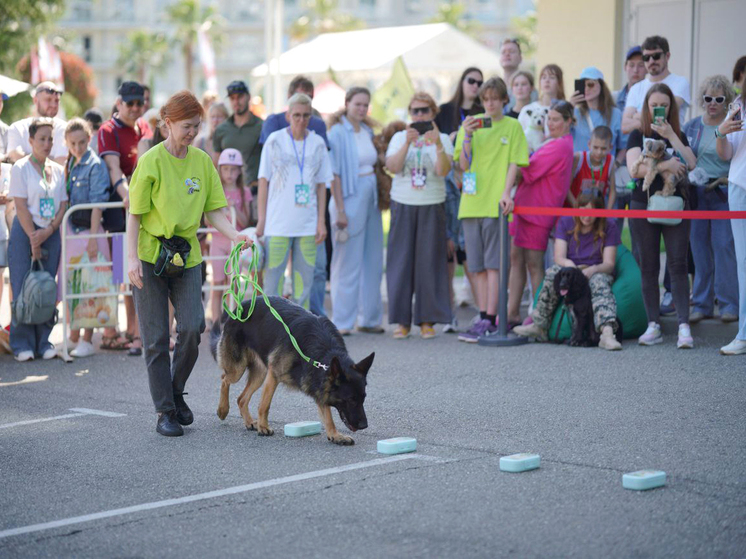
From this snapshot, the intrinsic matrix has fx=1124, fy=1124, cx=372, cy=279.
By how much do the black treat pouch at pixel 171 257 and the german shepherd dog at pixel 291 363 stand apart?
1.98ft

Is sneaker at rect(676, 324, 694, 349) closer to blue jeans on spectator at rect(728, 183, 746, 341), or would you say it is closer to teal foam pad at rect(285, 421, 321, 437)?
blue jeans on spectator at rect(728, 183, 746, 341)

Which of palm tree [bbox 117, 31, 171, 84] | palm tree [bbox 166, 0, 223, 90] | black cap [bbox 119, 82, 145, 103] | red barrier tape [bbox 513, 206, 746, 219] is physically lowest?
red barrier tape [bbox 513, 206, 746, 219]

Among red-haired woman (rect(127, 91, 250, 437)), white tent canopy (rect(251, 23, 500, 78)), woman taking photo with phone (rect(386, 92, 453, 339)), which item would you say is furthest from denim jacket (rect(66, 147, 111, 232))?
white tent canopy (rect(251, 23, 500, 78))

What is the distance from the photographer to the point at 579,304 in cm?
1041

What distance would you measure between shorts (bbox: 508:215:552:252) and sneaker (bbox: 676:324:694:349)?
1.64m

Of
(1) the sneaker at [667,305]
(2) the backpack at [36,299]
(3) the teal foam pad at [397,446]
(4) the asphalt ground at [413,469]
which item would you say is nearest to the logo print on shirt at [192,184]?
(4) the asphalt ground at [413,469]

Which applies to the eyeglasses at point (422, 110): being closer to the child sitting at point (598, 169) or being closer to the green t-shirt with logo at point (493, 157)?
the green t-shirt with logo at point (493, 157)

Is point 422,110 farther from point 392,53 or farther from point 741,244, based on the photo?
point 392,53

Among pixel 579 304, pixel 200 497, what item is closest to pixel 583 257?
pixel 579 304

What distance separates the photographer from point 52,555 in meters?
4.94

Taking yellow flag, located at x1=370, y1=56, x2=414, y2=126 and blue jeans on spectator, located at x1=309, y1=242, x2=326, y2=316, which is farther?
yellow flag, located at x1=370, y1=56, x2=414, y2=126

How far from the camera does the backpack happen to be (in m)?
10.2

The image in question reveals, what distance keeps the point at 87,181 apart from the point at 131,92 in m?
1.01

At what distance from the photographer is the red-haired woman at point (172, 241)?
23.3 ft
